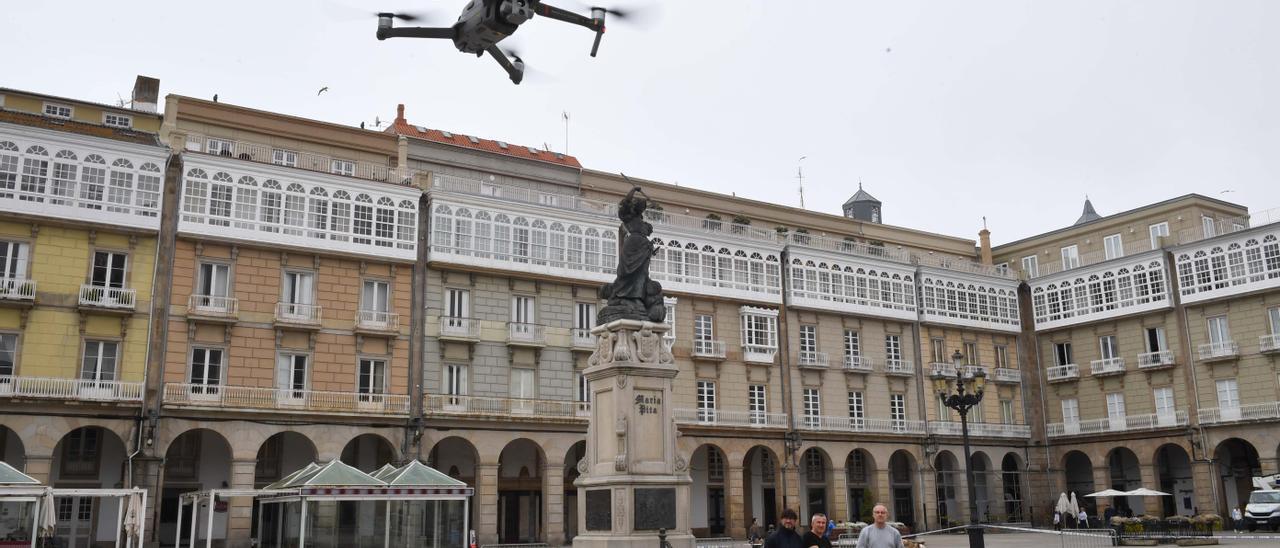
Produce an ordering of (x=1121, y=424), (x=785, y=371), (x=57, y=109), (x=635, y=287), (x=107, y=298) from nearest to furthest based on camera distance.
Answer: (x=635, y=287) < (x=107, y=298) < (x=57, y=109) < (x=785, y=371) < (x=1121, y=424)

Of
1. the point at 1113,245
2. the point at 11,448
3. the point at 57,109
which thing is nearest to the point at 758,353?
the point at 1113,245

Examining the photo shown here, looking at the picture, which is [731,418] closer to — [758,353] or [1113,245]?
[758,353]

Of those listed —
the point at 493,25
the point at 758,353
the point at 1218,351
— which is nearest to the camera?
the point at 493,25

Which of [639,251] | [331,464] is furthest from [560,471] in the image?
[639,251]

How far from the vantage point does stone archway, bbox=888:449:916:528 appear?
5038 centimetres

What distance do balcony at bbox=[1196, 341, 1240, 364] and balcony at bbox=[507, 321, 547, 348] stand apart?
95.9 ft

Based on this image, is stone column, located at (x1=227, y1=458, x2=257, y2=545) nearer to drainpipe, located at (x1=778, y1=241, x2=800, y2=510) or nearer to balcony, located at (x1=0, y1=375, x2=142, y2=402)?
balcony, located at (x1=0, y1=375, x2=142, y2=402)

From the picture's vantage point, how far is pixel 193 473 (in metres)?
35.9

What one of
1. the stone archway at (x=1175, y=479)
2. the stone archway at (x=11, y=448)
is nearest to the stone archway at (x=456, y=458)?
the stone archway at (x=11, y=448)

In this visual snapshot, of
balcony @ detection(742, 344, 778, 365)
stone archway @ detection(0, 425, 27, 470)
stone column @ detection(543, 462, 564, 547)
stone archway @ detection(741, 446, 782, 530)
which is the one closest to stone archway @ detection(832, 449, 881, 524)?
stone archway @ detection(741, 446, 782, 530)

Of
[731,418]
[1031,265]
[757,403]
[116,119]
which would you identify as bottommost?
[731,418]

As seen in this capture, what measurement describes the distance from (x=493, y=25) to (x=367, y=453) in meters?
28.5

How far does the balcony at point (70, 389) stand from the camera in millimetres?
31672

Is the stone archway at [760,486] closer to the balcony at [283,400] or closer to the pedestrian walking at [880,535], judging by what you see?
the balcony at [283,400]
